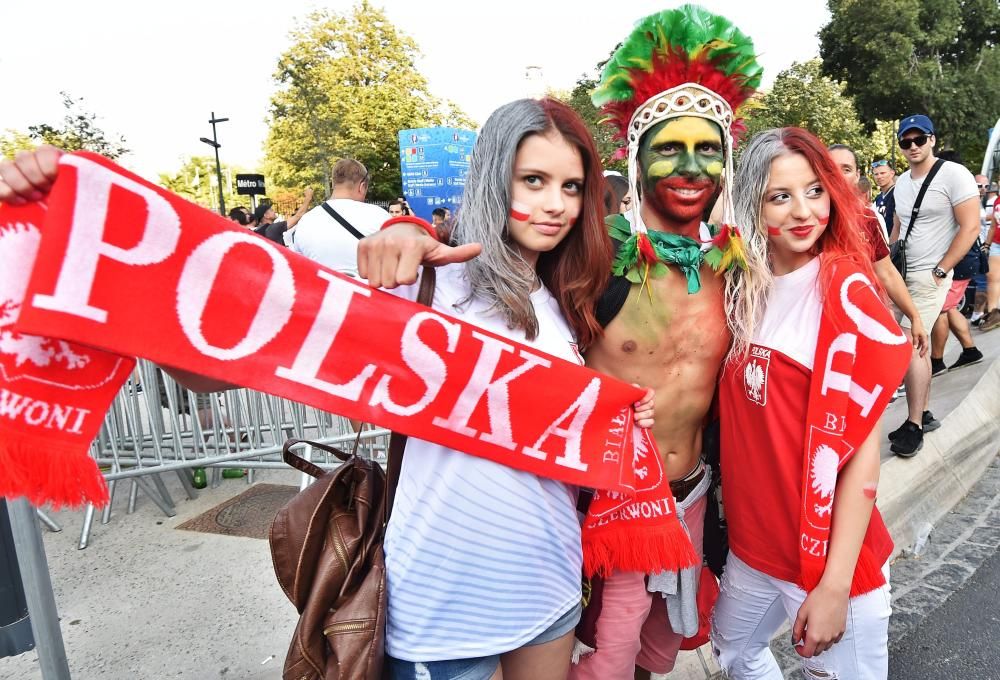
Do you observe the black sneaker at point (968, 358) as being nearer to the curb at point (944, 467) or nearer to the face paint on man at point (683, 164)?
the curb at point (944, 467)

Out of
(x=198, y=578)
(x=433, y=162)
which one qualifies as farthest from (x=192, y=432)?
(x=433, y=162)

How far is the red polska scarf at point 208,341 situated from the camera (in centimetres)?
115

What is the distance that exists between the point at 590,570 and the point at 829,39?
1227 inches

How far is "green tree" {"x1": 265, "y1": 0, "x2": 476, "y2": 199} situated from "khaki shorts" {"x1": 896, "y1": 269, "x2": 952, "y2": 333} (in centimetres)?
2713

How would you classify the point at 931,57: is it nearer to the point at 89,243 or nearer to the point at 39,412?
the point at 89,243

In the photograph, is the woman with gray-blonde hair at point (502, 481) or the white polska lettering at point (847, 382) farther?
the white polska lettering at point (847, 382)

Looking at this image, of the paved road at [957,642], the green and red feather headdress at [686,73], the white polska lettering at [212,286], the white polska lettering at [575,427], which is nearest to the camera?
the white polska lettering at [212,286]

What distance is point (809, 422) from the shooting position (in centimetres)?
172

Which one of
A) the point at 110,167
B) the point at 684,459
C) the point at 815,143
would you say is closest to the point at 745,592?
the point at 684,459

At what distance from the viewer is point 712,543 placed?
2.17 meters

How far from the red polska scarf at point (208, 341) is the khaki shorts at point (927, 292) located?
14.1 feet

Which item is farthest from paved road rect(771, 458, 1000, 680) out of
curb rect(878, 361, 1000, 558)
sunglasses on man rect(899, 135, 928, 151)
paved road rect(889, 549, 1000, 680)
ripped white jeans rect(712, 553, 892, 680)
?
sunglasses on man rect(899, 135, 928, 151)

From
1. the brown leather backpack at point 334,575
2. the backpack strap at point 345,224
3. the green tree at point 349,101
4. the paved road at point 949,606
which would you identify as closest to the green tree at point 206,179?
the green tree at point 349,101

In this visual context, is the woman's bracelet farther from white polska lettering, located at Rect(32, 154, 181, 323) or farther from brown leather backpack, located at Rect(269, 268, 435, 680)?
white polska lettering, located at Rect(32, 154, 181, 323)
